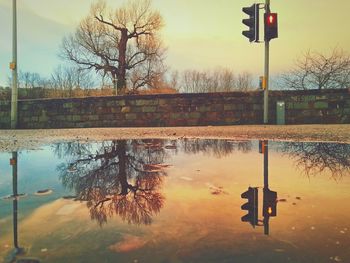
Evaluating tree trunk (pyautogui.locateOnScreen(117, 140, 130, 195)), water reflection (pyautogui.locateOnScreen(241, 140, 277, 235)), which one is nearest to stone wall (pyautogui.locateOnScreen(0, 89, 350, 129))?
tree trunk (pyautogui.locateOnScreen(117, 140, 130, 195))

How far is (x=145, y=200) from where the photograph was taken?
2865mm

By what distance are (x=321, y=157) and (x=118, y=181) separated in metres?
3.04

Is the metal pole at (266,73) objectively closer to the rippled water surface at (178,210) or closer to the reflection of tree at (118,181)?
the reflection of tree at (118,181)

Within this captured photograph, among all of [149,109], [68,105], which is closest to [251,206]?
[149,109]

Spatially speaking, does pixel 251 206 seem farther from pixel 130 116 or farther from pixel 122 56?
pixel 122 56

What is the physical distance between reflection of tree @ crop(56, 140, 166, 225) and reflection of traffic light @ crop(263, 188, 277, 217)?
2.61ft

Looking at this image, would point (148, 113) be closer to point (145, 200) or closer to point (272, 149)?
point (272, 149)

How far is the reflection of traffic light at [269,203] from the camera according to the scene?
2.41m

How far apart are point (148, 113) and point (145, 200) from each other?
37.2 ft

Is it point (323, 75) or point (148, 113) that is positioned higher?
point (323, 75)

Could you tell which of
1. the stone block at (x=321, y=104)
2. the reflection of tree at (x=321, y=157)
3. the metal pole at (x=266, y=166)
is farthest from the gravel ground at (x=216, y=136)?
the stone block at (x=321, y=104)

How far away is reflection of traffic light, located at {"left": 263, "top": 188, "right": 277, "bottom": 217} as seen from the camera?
7.91 ft

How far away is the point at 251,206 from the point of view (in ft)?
8.57

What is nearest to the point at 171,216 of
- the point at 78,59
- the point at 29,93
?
the point at 29,93
